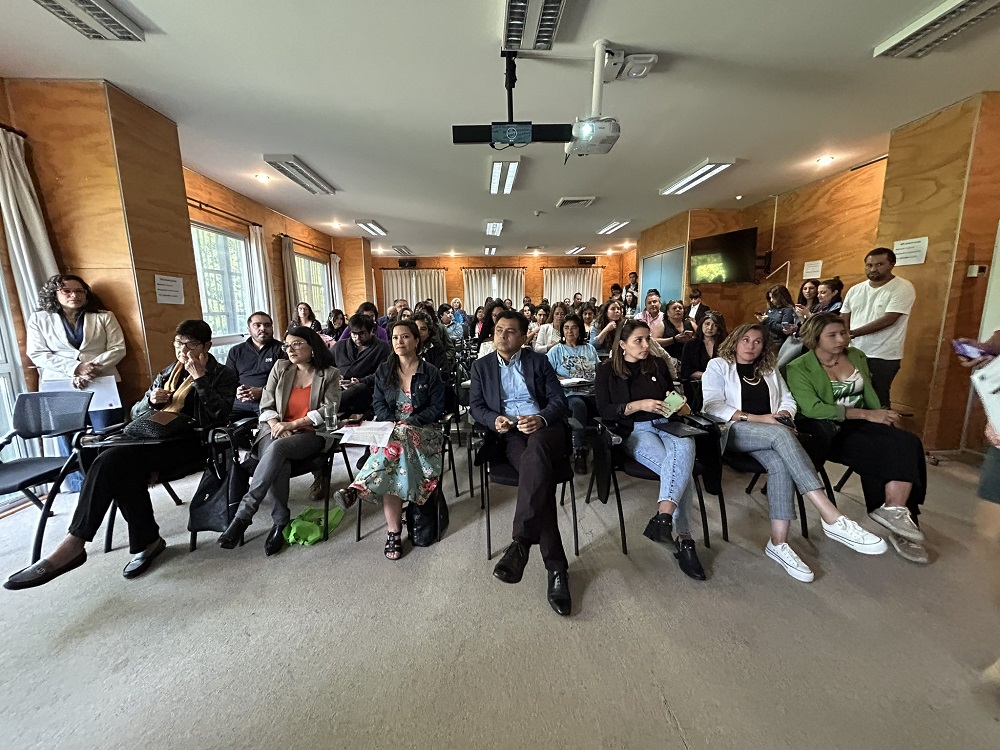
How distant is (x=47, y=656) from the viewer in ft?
5.17

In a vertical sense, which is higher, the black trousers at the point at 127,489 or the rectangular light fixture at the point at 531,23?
the rectangular light fixture at the point at 531,23

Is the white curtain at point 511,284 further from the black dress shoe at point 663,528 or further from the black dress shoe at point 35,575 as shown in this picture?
the black dress shoe at point 35,575

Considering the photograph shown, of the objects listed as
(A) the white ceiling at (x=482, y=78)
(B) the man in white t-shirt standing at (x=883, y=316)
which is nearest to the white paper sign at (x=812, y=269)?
(A) the white ceiling at (x=482, y=78)

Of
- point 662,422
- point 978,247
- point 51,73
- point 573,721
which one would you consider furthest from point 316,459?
point 978,247

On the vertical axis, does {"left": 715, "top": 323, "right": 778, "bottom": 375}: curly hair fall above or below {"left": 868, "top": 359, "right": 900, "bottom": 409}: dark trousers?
above

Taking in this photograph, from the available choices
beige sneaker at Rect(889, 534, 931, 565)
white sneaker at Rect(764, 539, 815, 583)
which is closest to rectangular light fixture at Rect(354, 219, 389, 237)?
white sneaker at Rect(764, 539, 815, 583)

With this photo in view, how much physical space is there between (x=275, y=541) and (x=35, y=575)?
1030 mm

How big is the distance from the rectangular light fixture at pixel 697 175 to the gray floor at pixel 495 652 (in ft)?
13.4

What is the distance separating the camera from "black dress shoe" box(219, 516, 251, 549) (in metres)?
2.13

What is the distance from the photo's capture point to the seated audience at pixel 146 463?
197 centimetres

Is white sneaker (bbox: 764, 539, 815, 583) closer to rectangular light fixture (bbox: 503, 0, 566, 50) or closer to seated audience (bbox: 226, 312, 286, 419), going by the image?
rectangular light fixture (bbox: 503, 0, 566, 50)

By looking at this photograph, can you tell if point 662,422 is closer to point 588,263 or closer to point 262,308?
point 262,308

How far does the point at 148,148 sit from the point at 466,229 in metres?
5.98

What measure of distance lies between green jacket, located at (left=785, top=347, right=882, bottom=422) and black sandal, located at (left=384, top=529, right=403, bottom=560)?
249cm
